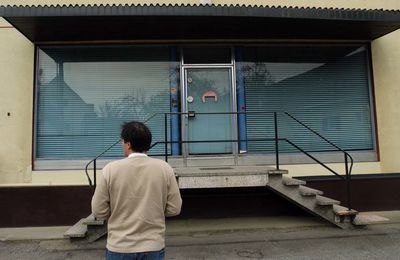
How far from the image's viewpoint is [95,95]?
8.87 metres

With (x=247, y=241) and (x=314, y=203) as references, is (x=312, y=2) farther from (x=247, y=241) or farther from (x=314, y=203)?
(x=247, y=241)

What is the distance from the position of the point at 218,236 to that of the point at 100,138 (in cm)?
339

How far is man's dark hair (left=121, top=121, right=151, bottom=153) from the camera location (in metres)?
2.72

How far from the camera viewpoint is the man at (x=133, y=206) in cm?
256

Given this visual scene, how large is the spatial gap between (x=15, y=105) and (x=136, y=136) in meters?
6.71

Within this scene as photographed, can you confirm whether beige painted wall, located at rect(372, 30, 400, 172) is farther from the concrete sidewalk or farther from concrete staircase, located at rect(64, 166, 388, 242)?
concrete staircase, located at rect(64, 166, 388, 242)

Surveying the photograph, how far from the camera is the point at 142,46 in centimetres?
902

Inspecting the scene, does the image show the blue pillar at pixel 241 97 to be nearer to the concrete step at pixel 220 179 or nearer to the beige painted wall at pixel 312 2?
the beige painted wall at pixel 312 2

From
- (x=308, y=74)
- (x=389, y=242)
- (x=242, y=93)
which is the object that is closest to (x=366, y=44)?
(x=308, y=74)

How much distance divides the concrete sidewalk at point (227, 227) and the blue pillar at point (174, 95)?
5.20 ft

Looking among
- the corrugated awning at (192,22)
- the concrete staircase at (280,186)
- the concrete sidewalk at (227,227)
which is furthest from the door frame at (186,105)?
the concrete staircase at (280,186)

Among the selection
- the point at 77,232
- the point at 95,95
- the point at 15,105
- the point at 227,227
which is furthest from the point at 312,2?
the point at 77,232

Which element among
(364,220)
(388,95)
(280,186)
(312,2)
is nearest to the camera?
(364,220)

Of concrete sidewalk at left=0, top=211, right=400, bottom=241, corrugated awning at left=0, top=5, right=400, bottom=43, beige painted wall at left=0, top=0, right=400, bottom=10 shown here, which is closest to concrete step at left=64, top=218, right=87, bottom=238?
concrete sidewalk at left=0, top=211, right=400, bottom=241
